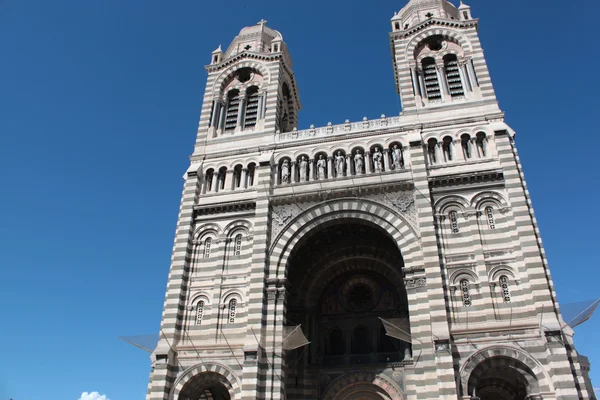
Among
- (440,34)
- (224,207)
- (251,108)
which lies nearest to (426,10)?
(440,34)

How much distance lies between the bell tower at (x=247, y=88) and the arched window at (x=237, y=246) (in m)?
6.46

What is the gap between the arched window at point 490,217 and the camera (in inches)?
806

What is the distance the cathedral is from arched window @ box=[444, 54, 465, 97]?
0.10m

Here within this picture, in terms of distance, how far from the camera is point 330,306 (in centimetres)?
2508

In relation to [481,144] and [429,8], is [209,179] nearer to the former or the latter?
[481,144]

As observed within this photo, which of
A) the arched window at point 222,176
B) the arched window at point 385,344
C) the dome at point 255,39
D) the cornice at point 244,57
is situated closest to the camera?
the arched window at point 385,344

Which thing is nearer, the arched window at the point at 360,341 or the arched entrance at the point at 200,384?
the arched entrance at the point at 200,384

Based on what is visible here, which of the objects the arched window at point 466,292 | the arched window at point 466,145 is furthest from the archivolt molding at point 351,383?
the arched window at point 466,145

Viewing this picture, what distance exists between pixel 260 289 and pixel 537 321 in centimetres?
1099

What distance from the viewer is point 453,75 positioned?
26078 mm

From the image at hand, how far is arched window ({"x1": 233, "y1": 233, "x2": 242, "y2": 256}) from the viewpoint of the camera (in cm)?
2304

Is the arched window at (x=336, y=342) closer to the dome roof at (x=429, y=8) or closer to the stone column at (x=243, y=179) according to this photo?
the stone column at (x=243, y=179)

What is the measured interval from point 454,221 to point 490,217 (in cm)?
149

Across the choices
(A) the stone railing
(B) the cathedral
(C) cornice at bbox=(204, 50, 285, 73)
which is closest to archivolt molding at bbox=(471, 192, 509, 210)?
(B) the cathedral
